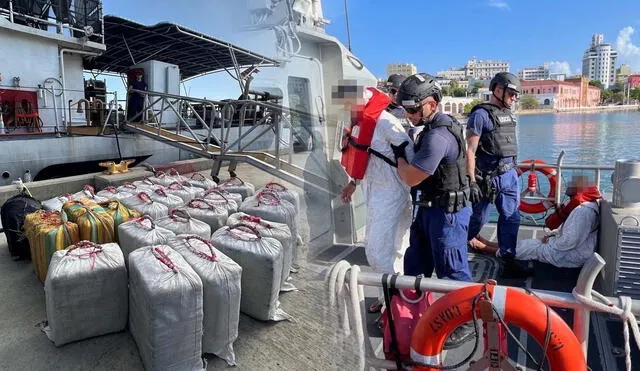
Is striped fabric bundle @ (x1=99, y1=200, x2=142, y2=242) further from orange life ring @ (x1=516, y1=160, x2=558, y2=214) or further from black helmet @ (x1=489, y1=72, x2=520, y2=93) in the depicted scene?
orange life ring @ (x1=516, y1=160, x2=558, y2=214)

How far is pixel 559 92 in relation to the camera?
53812 millimetres

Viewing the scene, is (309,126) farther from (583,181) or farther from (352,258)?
(583,181)

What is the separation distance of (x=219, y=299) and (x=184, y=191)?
2540 mm

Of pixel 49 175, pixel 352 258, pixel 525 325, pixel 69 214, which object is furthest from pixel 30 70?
pixel 525 325

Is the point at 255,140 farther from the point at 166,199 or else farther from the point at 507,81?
the point at 507,81

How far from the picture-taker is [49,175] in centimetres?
805

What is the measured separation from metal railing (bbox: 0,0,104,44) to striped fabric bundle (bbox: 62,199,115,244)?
7.39m

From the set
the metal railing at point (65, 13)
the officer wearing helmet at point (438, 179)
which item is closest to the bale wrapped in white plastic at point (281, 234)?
the officer wearing helmet at point (438, 179)

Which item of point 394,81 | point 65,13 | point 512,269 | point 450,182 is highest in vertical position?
point 65,13

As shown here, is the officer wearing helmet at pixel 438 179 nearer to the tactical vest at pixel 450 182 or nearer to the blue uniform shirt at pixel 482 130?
the tactical vest at pixel 450 182

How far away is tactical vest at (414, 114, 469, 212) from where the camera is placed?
2.23m

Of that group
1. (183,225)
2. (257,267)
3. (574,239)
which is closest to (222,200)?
(183,225)

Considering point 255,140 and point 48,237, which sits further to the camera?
point 255,140

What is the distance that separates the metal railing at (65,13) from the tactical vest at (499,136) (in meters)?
9.11
